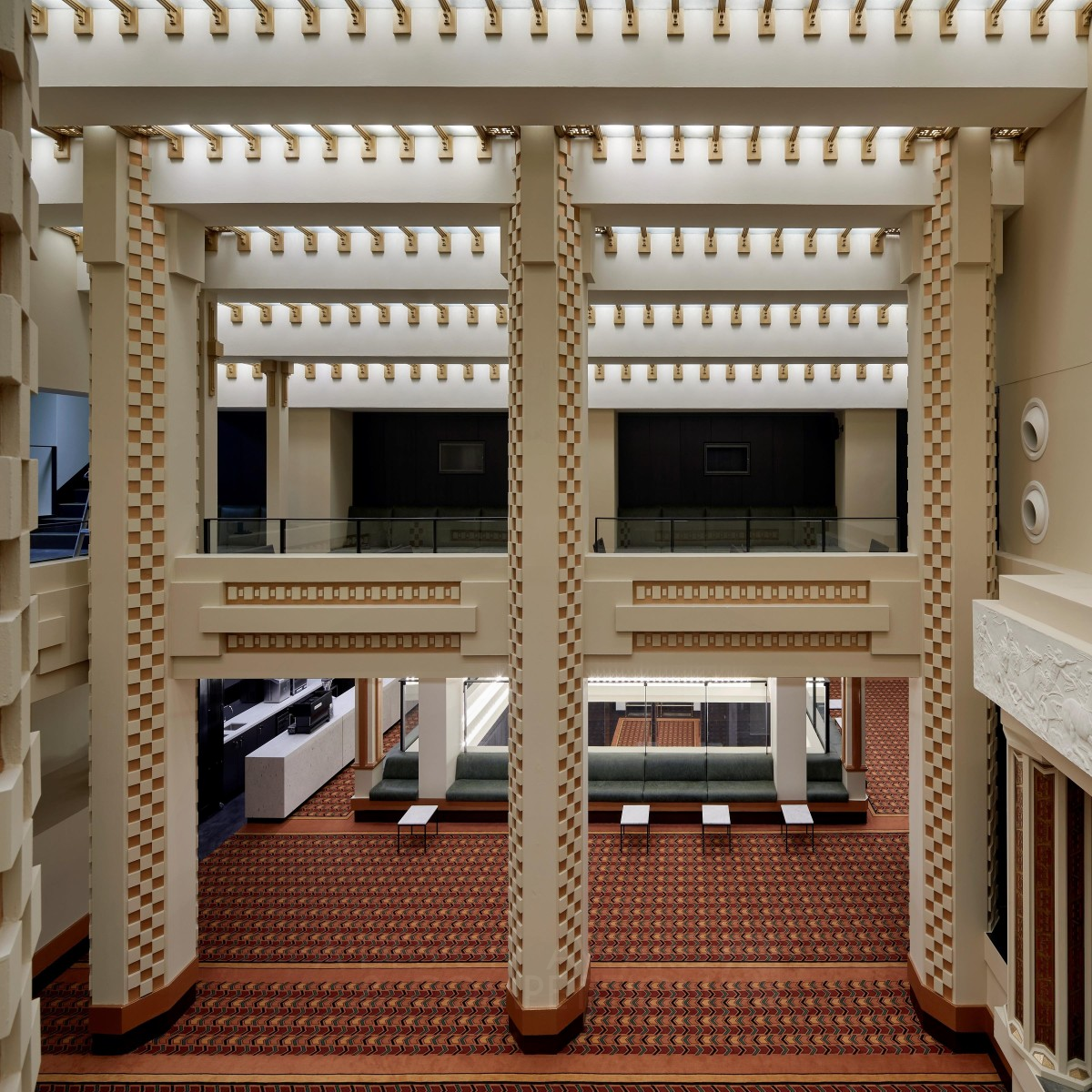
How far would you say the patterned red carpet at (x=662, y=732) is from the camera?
12.8 meters

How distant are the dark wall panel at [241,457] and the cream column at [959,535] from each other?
504 inches

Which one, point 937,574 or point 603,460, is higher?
point 603,460

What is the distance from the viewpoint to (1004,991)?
6461mm

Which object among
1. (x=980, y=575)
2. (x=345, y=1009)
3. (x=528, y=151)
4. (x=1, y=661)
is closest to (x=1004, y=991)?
(x=980, y=575)

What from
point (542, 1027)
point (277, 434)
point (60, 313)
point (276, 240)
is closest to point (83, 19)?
point (276, 240)

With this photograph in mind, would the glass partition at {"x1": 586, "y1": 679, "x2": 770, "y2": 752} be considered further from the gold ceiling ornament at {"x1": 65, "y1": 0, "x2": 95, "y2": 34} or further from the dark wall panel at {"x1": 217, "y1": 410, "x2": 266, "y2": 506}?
the gold ceiling ornament at {"x1": 65, "y1": 0, "x2": 95, "y2": 34}

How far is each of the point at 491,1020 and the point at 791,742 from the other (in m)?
6.50

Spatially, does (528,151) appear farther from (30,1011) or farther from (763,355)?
(30,1011)

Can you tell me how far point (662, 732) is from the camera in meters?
13.0

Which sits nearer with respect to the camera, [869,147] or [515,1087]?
[515,1087]

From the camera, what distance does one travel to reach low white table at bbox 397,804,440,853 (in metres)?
10.7

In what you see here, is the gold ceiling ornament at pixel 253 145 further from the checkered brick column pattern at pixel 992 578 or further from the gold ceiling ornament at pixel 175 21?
the checkered brick column pattern at pixel 992 578

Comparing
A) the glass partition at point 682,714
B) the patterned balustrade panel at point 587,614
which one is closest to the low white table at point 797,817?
the glass partition at point 682,714

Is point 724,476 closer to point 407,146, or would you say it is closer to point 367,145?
point 407,146
